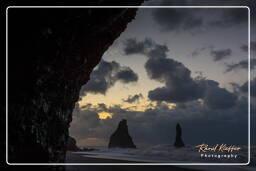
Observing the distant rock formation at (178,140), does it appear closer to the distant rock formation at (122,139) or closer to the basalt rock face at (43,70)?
the distant rock formation at (122,139)

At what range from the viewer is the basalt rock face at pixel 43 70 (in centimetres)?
989

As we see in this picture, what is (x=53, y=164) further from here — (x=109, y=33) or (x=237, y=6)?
(x=237, y=6)

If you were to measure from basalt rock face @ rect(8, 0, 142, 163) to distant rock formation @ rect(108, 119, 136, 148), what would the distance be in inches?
2628

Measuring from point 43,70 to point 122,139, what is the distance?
232 feet

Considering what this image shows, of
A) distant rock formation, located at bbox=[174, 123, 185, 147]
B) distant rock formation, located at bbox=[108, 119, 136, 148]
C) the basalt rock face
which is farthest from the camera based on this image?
distant rock formation, located at bbox=[108, 119, 136, 148]

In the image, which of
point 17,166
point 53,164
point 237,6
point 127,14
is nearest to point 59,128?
point 53,164

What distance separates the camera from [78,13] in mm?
10180

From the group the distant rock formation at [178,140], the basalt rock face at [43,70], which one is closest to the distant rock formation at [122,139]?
the distant rock formation at [178,140]

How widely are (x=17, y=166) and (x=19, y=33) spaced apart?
4.07 metres

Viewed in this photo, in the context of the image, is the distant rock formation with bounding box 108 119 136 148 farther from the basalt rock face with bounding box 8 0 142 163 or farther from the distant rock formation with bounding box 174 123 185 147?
the basalt rock face with bounding box 8 0 142 163

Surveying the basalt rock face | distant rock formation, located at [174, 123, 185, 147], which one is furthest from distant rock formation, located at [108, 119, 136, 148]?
the basalt rock face

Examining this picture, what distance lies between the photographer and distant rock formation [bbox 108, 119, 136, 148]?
78.6 metres

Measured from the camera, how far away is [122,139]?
79938 millimetres

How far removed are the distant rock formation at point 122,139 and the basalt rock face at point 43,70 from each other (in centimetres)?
6674
